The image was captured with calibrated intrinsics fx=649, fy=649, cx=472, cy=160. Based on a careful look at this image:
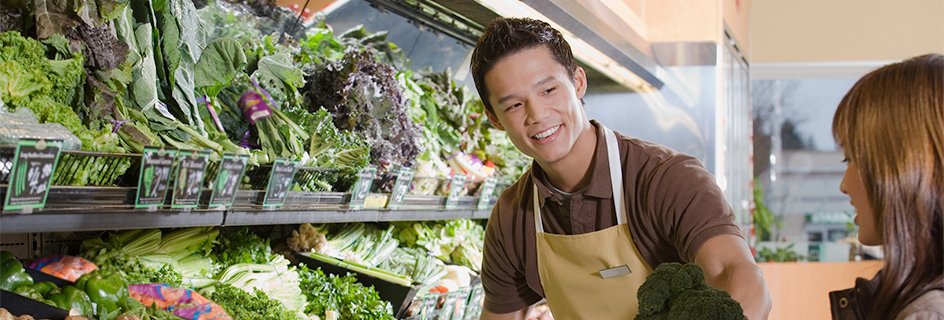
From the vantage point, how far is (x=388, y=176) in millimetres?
2508

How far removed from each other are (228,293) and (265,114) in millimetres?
619

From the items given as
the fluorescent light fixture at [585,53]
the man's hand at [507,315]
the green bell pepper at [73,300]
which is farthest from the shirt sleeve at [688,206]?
the green bell pepper at [73,300]

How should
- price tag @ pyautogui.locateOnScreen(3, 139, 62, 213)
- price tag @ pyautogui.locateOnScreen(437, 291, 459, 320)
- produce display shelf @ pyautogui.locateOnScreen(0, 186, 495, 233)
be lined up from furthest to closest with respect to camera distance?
price tag @ pyautogui.locateOnScreen(437, 291, 459, 320)
produce display shelf @ pyautogui.locateOnScreen(0, 186, 495, 233)
price tag @ pyautogui.locateOnScreen(3, 139, 62, 213)

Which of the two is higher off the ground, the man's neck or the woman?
the woman

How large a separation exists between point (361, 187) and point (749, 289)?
140 cm

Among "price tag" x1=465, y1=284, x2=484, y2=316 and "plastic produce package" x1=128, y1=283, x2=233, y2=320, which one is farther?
"price tag" x1=465, y1=284, x2=484, y2=316

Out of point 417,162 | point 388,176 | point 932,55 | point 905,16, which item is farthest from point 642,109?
point 905,16

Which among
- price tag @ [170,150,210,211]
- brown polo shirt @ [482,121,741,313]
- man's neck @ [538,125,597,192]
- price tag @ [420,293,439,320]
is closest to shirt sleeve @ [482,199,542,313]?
brown polo shirt @ [482,121,741,313]

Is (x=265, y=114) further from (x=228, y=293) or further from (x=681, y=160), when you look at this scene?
(x=681, y=160)

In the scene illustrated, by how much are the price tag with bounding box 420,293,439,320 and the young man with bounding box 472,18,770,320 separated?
31.4 inches

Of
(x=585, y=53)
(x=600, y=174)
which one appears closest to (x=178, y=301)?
(x=600, y=174)

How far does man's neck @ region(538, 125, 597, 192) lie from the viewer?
5.75 feet

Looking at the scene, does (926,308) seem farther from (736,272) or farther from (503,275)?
(503,275)

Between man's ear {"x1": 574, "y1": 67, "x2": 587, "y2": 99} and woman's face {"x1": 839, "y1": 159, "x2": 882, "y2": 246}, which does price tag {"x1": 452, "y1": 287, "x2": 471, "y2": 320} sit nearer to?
man's ear {"x1": 574, "y1": 67, "x2": 587, "y2": 99}
